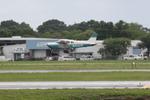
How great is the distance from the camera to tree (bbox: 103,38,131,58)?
152 meters

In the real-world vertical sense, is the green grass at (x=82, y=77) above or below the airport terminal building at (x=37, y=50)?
below

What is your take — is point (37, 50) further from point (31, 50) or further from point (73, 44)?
point (73, 44)

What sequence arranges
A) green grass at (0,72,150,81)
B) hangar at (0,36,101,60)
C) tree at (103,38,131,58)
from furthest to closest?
hangar at (0,36,101,60) < tree at (103,38,131,58) < green grass at (0,72,150,81)

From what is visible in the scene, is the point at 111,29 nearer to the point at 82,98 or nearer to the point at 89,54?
the point at 89,54

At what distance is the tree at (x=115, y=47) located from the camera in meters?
152

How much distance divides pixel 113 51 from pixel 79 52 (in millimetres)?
10745

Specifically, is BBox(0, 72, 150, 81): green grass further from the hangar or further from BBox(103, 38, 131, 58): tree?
the hangar

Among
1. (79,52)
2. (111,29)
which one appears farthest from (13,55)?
(111,29)

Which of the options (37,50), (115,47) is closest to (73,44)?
(115,47)

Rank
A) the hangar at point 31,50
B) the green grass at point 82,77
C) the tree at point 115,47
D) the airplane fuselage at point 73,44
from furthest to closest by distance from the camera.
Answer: the hangar at point 31,50 < the airplane fuselage at point 73,44 < the tree at point 115,47 < the green grass at point 82,77

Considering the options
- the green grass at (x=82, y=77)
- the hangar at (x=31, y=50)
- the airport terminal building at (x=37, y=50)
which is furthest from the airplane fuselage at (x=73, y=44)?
the green grass at (x=82, y=77)

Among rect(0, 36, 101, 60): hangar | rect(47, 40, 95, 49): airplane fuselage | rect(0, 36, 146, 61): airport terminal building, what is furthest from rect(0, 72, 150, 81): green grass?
rect(0, 36, 101, 60): hangar

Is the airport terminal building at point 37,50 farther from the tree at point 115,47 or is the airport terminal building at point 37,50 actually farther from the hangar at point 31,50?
the tree at point 115,47

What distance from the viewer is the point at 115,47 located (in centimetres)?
15250
